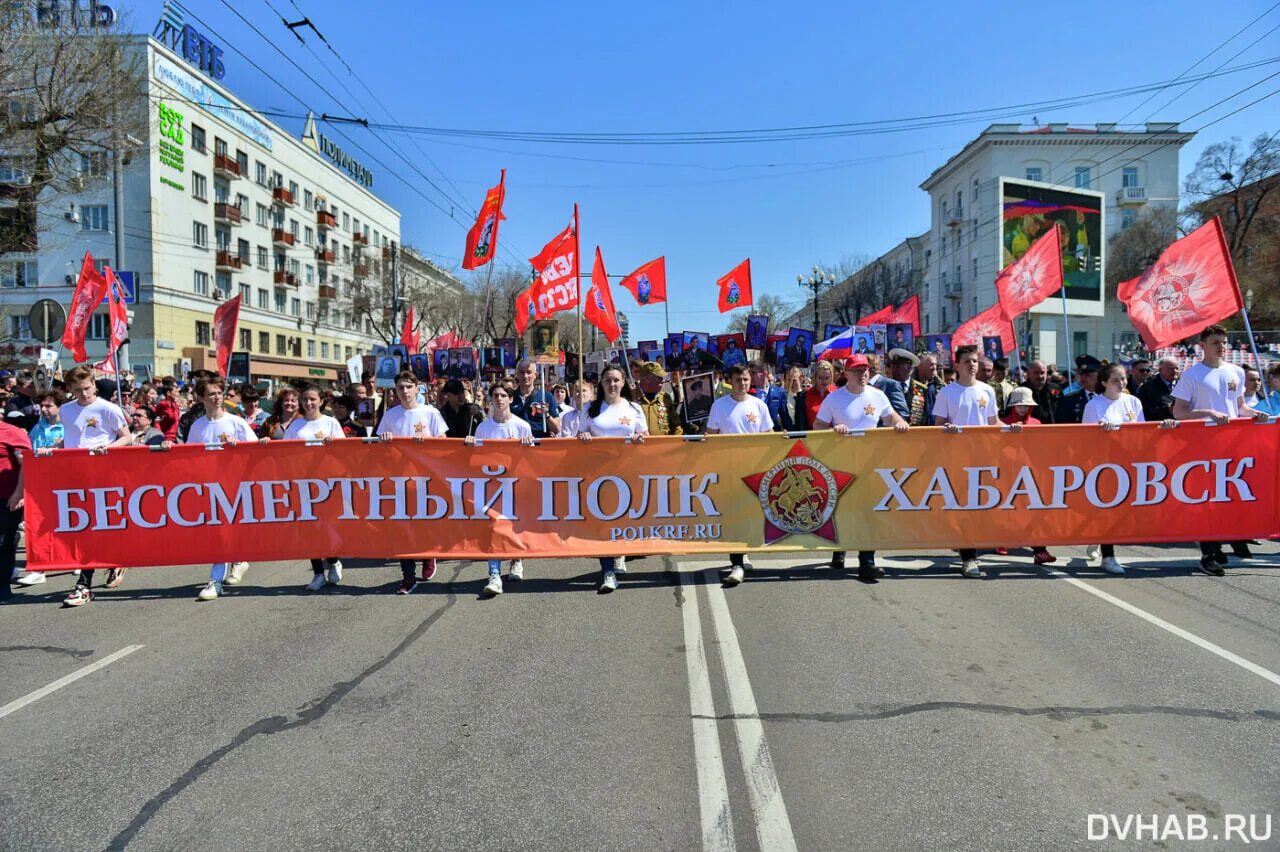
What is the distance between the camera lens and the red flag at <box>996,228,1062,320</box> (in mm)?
12836

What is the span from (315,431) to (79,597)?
2.35 m

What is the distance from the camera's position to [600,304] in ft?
53.3

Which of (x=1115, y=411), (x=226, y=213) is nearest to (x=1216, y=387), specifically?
(x=1115, y=411)

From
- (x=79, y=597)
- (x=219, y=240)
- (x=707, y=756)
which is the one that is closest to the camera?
(x=707, y=756)

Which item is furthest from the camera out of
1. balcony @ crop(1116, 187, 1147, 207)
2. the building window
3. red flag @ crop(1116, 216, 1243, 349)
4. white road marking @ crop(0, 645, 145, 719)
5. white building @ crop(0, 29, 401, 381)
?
balcony @ crop(1116, 187, 1147, 207)

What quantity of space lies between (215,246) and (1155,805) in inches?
2171

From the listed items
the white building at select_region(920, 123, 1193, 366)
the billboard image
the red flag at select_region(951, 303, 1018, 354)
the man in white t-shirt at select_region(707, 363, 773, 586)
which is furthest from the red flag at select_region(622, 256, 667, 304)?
the white building at select_region(920, 123, 1193, 366)

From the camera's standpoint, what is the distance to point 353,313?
206ft

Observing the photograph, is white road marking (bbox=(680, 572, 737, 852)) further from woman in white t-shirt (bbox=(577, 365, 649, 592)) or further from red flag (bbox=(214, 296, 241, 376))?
red flag (bbox=(214, 296, 241, 376))

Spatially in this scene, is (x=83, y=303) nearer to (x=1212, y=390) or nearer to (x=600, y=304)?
(x=600, y=304)

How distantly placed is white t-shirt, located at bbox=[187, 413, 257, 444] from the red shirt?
144cm

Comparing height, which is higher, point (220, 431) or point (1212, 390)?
point (1212, 390)

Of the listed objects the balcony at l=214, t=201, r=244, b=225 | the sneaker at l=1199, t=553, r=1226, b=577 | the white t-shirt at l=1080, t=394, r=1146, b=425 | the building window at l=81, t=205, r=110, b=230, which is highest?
the balcony at l=214, t=201, r=244, b=225

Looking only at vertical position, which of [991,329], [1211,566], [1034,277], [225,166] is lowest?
[1211,566]
